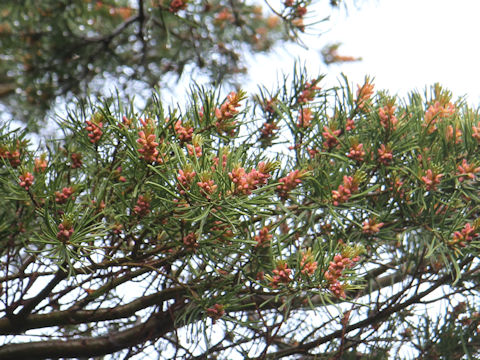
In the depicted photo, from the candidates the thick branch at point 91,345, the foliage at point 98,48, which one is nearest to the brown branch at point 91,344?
the thick branch at point 91,345

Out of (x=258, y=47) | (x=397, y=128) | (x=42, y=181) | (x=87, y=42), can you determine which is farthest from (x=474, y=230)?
(x=258, y=47)

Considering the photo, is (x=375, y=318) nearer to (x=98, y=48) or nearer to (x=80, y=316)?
(x=80, y=316)

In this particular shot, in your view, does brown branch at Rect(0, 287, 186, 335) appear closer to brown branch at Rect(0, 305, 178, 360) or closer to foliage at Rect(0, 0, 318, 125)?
brown branch at Rect(0, 305, 178, 360)

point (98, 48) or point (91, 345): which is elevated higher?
point (98, 48)

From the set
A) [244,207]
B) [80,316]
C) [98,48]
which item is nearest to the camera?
[244,207]

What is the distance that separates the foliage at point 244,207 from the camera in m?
0.72

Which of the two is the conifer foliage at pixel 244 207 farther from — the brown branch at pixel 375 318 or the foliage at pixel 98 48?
the foliage at pixel 98 48

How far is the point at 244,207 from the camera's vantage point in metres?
0.67

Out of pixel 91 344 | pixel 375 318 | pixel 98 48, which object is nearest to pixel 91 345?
pixel 91 344

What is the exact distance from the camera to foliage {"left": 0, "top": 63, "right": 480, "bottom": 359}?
0.72 meters

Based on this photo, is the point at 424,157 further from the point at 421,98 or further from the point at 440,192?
the point at 421,98

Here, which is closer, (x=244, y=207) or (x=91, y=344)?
(x=244, y=207)

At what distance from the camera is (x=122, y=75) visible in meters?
2.14

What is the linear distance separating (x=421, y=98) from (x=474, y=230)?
293 mm
